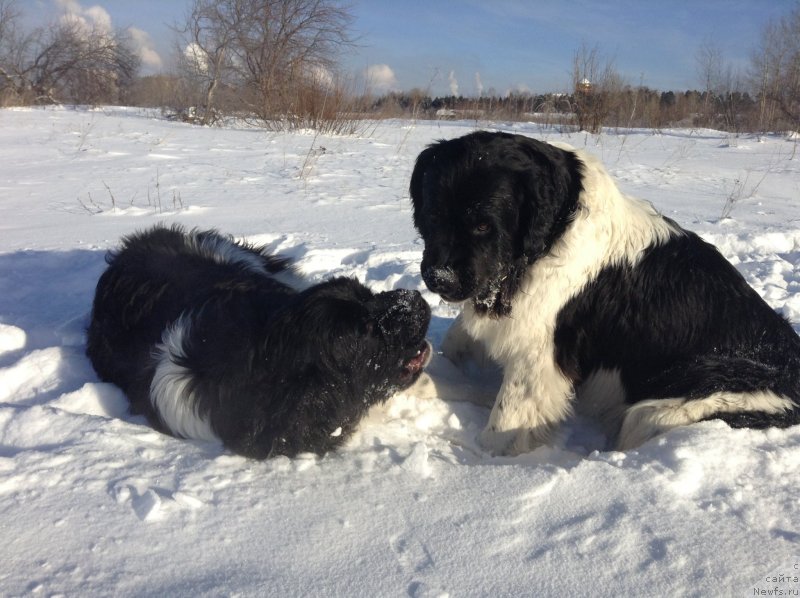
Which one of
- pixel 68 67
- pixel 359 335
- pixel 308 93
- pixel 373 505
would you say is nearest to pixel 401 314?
pixel 359 335

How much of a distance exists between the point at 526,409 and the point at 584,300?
0.54 m

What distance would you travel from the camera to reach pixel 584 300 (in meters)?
2.52

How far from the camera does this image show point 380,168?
8383mm

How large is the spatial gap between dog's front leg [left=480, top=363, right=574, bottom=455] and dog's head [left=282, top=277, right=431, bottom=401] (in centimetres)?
44

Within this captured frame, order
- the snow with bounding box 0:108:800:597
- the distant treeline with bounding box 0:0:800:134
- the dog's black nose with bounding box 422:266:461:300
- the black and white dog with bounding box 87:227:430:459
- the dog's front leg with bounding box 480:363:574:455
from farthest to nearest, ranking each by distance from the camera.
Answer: the distant treeline with bounding box 0:0:800:134
the dog's front leg with bounding box 480:363:574:455
the dog's black nose with bounding box 422:266:461:300
the black and white dog with bounding box 87:227:430:459
the snow with bounding box 0:108:800:597

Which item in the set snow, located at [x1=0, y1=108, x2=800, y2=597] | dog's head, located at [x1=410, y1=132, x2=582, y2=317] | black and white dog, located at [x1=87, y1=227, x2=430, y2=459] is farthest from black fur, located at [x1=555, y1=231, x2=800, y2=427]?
black and white dog, located at [x1=87, y1=227, x2=430, y2=459]

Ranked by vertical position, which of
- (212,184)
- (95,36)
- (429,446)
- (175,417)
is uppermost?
(95,36)

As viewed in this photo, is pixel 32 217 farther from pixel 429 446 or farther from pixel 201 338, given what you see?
pixel 429 446

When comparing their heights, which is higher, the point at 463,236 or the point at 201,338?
the point at 463,236

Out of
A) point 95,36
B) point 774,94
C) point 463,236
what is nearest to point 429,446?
point 463,236

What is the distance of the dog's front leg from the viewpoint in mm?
2557

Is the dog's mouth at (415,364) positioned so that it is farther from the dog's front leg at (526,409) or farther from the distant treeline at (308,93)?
the distant treeline at (308,93)

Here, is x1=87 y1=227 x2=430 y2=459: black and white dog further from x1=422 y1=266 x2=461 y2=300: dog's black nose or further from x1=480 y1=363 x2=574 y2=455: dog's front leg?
x1=480 y1=363 x2=574 y2=455: dog's front leg

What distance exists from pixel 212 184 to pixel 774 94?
15.5 m
